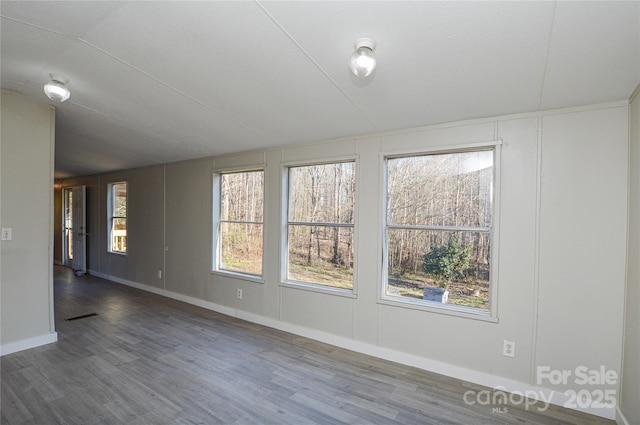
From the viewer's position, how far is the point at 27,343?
3090mm

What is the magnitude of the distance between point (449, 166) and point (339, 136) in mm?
1191

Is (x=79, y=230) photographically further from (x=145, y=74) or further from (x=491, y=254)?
(x=491, y=254)

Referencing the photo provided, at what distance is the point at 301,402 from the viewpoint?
2.30 meters

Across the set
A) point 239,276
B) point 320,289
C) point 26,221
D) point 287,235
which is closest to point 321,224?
point 287,235

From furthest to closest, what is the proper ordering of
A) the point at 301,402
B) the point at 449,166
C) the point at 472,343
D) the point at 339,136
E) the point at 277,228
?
the point at 277,228, the point at 339,136, the point at 449,166, the point at 472,343, the point at 301,402

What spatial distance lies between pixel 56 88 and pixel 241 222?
2446 mm

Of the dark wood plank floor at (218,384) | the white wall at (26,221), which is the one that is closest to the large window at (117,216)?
the dark wood plank floor at (218,384)

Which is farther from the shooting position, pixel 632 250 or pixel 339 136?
pixel 339 136

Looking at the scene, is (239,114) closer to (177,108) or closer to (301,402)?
(177,108)

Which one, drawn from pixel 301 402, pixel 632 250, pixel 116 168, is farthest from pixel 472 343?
pixel 116 168

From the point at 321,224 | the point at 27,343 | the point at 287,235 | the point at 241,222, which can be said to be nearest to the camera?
the point at 27,343

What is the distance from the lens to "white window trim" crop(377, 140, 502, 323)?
2.57 meters

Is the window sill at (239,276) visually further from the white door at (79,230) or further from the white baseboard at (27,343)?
the white door at (79,230)

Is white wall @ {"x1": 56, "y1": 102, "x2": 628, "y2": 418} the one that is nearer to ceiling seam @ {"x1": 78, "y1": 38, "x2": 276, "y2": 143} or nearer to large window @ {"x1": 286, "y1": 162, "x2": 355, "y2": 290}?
large window @ {"x1": 286, "y1": 162, "x2": 355, "y2": 290}
